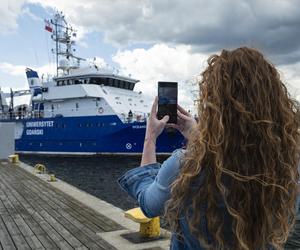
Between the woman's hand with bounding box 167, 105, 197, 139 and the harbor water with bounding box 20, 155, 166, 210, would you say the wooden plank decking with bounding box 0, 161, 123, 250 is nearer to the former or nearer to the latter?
the harbor water with bounding box 20, 155, 166, 210

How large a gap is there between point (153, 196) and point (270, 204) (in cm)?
36

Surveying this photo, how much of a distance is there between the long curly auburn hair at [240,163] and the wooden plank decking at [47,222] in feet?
13.8

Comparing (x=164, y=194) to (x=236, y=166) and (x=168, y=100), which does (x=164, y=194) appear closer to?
(x=236, y=166)

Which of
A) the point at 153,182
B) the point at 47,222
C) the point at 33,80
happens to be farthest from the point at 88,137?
the point at 153,182

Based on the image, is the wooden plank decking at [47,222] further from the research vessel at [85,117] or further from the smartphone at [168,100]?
the research vessel at [85,117]

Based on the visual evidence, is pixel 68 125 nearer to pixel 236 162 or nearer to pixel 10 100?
pixel 10 100

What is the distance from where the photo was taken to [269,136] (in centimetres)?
138

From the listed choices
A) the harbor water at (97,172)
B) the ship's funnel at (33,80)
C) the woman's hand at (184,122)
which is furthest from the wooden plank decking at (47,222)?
the ship's funnel at (33,80)

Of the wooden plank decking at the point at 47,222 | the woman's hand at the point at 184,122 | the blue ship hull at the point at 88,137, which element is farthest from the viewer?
the blue ship hull at the point at 88,137

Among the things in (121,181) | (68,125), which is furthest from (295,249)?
(68,125)

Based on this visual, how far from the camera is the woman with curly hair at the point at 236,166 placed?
137cm

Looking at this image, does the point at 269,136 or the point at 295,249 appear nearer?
the point at 269,136

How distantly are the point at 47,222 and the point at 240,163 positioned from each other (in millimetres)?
5856

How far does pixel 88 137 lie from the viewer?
105ft
